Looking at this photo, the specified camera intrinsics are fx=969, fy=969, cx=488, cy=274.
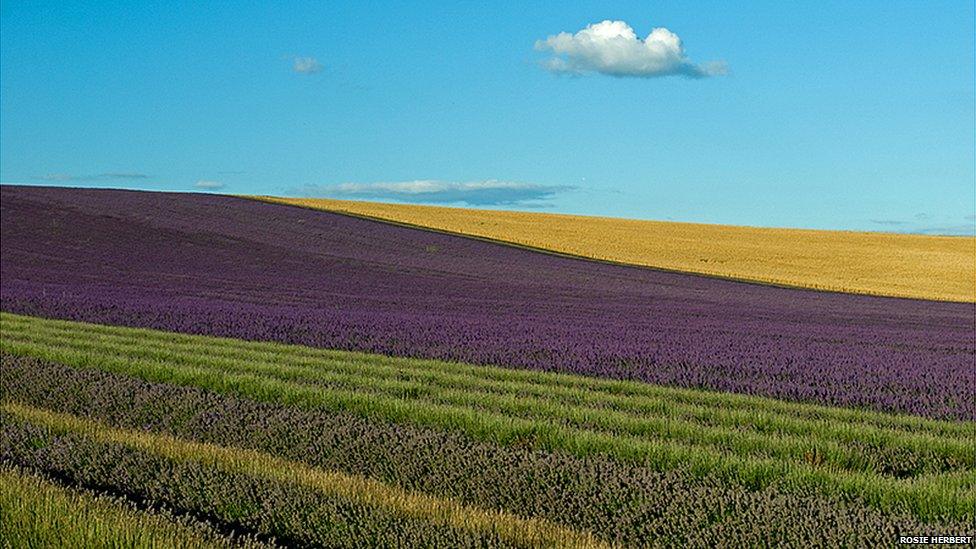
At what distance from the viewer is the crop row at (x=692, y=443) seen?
6.67 metres

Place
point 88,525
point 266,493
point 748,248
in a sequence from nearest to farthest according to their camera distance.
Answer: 1. point 88,525
2. point 266,493
3. point 748,248

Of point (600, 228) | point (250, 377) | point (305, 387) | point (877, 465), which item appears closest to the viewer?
point (877, 465)

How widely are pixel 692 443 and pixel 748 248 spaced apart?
5118 cm

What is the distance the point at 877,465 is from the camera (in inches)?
299

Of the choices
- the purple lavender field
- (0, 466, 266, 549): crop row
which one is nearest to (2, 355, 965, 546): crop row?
(0, 466, 266, 549): crop row

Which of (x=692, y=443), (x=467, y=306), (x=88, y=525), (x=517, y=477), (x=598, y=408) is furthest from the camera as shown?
(x=467, y=306)

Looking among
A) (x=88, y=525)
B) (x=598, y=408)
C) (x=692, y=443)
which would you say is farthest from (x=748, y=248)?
(x=88, y=525)

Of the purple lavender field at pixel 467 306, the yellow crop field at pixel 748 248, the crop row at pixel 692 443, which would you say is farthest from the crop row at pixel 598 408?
the yellow crop field at pixel 748 248

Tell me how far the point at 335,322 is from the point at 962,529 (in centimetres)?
1436

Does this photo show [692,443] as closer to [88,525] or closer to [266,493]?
[266,493]

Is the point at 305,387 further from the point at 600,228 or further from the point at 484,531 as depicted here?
the point at 600,228

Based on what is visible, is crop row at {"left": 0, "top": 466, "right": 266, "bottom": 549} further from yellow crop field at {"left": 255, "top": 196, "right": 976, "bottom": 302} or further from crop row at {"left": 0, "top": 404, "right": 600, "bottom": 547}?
yellow crop field at {"left": 255, "top": 196, "right": 976, "bottom": 302}

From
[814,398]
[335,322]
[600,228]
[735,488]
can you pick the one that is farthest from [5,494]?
[600,228]

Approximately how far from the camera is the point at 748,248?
5741 centimetres
